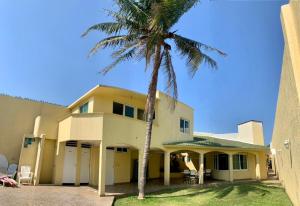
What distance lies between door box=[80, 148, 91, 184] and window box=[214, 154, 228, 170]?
13.0 m

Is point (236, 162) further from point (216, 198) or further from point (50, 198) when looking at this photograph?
point (50, 198)

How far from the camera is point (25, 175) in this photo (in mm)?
19156

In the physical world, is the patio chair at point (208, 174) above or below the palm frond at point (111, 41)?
below

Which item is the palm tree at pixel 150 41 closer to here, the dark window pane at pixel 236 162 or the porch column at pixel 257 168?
the dark window pane at pixel 236 162

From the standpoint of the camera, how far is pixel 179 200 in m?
15.7

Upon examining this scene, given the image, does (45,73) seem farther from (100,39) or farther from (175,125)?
(175,125)

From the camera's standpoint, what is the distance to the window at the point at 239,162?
87.9ft

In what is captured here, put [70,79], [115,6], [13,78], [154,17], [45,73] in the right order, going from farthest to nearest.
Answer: [70,79]
[45,73]
[13,78]
[115,6]
[154,17]

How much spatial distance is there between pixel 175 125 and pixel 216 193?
28.3 feet

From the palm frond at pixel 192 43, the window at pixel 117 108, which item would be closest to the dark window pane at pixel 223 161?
the window at pixel 117 108

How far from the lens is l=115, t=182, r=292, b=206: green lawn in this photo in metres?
14.8

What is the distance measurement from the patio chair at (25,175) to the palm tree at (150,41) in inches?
325

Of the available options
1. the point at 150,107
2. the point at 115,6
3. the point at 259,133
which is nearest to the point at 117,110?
the point at 150,107

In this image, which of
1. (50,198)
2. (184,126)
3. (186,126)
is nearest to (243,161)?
(186,126)
